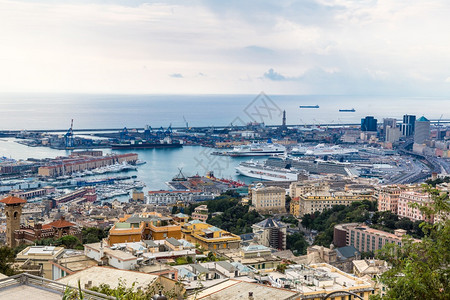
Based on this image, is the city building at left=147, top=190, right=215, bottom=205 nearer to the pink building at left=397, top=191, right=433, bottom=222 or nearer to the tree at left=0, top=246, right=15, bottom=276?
the pink building at left=397, top=191, right=433, bottom=222

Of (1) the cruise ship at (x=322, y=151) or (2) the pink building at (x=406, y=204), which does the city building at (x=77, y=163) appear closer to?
(1) the cruise ship at (x=322, y=151)

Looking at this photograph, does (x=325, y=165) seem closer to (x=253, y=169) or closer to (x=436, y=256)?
(x=253, y=169)

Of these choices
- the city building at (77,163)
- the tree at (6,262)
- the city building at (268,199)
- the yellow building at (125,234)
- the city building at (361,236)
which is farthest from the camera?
the city building at (77,163)

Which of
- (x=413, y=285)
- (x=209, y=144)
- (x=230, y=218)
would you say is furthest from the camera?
(x=209, y=144)

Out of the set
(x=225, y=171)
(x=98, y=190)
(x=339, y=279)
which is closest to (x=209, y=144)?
(x=225, y=171)

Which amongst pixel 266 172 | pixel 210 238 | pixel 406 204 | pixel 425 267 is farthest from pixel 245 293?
pixel 266 172

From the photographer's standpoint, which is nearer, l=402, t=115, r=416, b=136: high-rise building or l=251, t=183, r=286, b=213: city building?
l=251, t=183, r=286, b=213: city building

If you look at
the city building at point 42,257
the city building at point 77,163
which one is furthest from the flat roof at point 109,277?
the city building at point 77,163

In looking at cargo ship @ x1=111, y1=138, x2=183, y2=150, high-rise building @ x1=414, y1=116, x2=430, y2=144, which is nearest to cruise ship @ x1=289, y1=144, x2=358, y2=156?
high-rise building @ x1=414, y1=116, x2=430, y2=144
